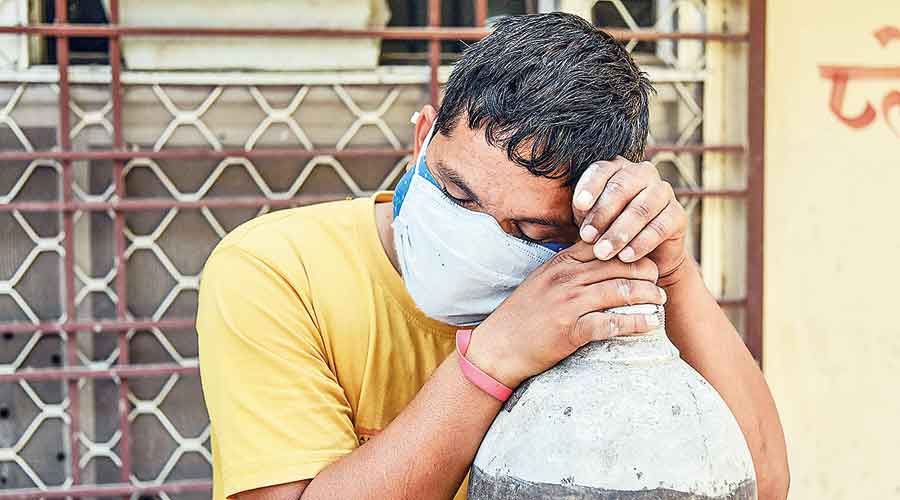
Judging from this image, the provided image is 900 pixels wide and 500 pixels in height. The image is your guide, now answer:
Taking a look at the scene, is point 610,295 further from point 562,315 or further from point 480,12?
point 480,12

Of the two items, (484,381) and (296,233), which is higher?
(296,233)

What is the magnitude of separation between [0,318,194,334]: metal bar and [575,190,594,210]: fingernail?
2166 millimetres

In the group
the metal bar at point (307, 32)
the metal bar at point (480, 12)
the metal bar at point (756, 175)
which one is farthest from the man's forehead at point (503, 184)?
the metal bar at point (756, 175)

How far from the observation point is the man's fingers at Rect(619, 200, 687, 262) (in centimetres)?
147

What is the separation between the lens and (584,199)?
143 centimetres

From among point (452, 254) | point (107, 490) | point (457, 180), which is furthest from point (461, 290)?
point (107, 490)

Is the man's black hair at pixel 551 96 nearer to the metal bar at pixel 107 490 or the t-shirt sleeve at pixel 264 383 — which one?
the t-shirt sleeve at pixel 264 383

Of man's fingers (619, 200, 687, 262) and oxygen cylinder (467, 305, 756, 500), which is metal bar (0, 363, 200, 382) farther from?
man's fingers (619, 200, 687, 262)

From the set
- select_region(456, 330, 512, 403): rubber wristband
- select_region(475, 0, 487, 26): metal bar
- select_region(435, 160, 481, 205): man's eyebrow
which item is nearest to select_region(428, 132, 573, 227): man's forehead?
select_region(435, 160, 481, 205): man's eyebrow

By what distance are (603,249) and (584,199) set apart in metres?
0.07

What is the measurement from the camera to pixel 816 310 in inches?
141

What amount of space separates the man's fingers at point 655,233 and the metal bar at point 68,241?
225cm

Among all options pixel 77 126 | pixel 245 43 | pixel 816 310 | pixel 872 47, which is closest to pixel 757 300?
pixel 816 310

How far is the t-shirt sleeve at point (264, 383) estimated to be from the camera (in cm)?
162
